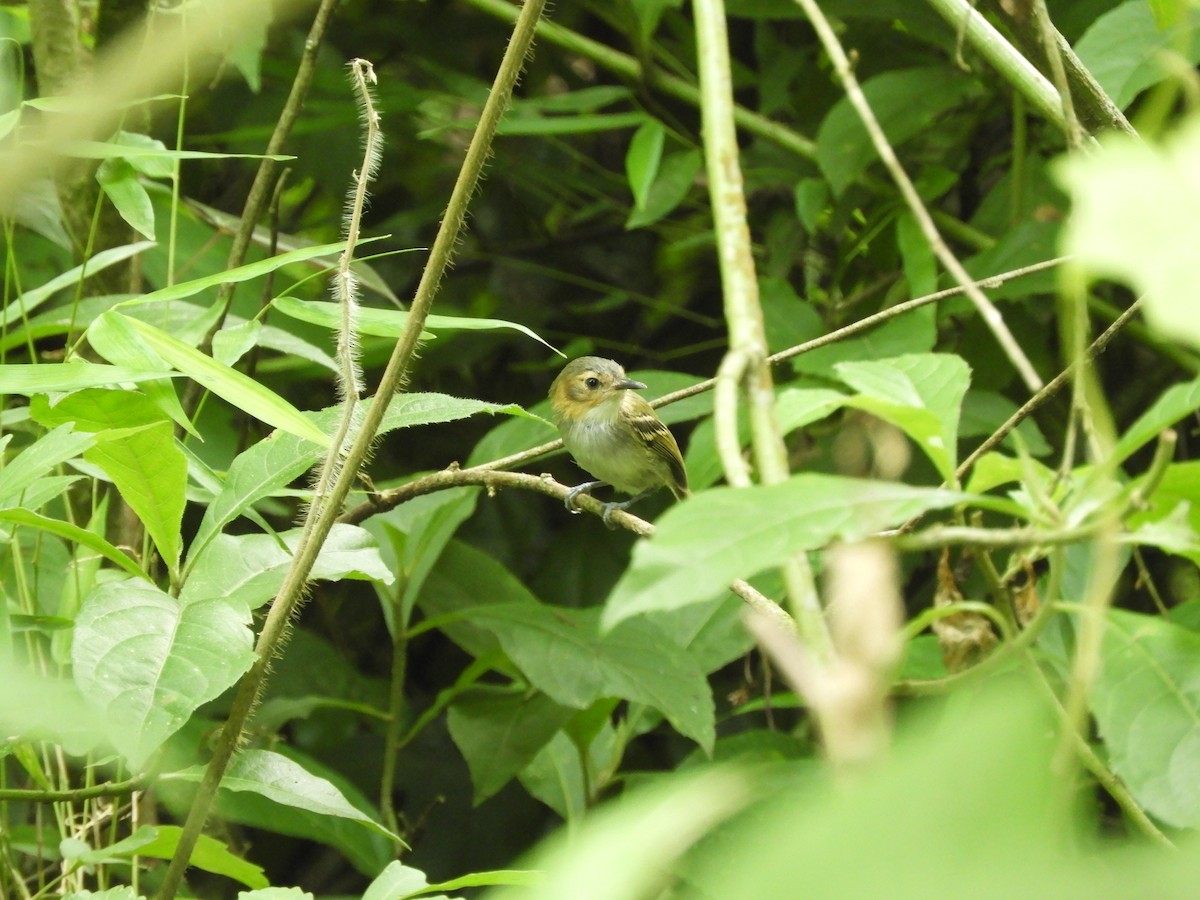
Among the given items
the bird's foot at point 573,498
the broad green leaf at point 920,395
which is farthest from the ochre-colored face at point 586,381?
→ the broad green leaf at point 920,395

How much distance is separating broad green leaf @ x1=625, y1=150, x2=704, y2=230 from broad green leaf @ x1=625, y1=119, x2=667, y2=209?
179 millimetres

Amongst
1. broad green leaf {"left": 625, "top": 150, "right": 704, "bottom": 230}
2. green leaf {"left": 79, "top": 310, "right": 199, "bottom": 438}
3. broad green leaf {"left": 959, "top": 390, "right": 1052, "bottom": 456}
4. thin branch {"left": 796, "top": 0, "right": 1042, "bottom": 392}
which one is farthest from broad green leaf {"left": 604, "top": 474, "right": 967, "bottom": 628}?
broad green leaf {"left": 625, "top": 150, "right": 704, "bottom": 230}

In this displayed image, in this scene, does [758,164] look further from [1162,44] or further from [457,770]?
[457,770]

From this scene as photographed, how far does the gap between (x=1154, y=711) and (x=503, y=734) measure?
5.61 ft

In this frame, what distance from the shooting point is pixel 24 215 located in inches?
102

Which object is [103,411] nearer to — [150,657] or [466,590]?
[150,657]

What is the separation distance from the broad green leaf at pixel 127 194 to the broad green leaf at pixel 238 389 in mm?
503

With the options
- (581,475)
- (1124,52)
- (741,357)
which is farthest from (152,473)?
(581,475)

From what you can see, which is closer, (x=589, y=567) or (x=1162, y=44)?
(x=1162, y=44)

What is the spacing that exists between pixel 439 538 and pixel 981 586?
4.55ft

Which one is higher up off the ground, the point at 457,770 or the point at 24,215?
the point at 24,215

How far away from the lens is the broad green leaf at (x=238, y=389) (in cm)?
136

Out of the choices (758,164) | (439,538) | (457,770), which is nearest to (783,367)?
(758,164)

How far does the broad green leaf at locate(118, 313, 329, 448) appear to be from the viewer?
1360 mm
